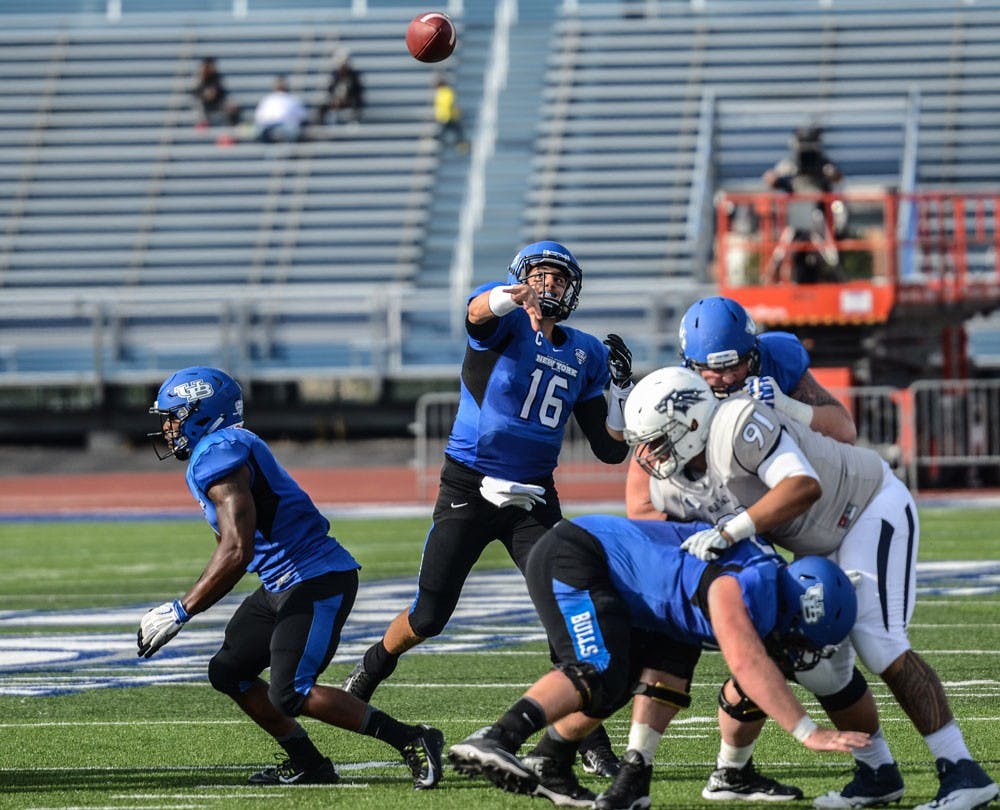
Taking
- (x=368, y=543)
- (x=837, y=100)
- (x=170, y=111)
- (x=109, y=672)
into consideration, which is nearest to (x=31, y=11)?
(x=170, y=111)

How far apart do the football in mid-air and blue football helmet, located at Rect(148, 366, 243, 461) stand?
15.3ft

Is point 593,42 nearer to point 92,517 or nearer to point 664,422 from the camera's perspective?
point 92,517

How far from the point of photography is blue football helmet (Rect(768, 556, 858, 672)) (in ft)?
16.9

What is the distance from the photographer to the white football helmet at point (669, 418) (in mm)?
5301

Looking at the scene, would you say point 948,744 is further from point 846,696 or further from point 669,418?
point 669,418

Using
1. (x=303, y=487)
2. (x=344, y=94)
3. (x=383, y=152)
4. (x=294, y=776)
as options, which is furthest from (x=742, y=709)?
(x=344, y=94)

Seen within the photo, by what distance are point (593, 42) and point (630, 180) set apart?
10.8 ft

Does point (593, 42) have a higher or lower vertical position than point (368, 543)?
higher

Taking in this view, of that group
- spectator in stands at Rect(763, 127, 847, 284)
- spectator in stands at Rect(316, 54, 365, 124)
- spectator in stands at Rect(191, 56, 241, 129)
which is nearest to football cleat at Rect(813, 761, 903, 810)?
spectator in stands at Rect(763, 127, 847, 284)

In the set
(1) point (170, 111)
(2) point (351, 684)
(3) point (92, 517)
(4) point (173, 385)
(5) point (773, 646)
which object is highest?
(1) point (170, 111)

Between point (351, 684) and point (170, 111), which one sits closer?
point (351, 684)

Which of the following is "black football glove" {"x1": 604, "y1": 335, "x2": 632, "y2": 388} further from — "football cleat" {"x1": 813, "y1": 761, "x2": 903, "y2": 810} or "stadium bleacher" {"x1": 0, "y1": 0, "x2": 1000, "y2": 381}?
"stadium bleacher" {"x1": 0, "y1": 0, "x2": 1000, "y2": 381}

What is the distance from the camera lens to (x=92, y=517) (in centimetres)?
1975

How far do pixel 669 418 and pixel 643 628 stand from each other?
62cm
